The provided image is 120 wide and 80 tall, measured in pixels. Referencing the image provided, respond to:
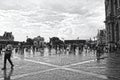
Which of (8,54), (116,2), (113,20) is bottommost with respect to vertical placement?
(8,54)

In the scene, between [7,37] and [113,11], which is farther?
[7,37]

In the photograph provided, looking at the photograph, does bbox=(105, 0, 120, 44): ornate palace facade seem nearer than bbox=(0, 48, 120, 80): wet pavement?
No

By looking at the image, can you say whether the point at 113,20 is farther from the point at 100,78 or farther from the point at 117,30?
the point at 100,78

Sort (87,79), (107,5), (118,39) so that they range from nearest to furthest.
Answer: (87,79) → (118,39) → (107,5)

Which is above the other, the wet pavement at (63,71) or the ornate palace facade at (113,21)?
the ornate palace facade at (113,21)

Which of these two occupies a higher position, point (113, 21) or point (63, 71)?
point (113, 21)

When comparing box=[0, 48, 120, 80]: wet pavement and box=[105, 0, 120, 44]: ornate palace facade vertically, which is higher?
box=[105, 0, 120, 44]: ornate palace facade

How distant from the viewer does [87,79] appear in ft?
28.2

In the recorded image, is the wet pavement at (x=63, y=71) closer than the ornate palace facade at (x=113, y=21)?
Yes

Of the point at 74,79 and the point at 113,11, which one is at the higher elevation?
the point at 113,11

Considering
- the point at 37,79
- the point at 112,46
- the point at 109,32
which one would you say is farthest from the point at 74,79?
the point at 109,32

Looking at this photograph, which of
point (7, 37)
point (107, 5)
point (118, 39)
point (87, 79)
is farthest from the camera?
point (7, 37)

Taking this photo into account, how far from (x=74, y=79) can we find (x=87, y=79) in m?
0.64

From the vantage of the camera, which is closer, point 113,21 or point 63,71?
point 63,71
